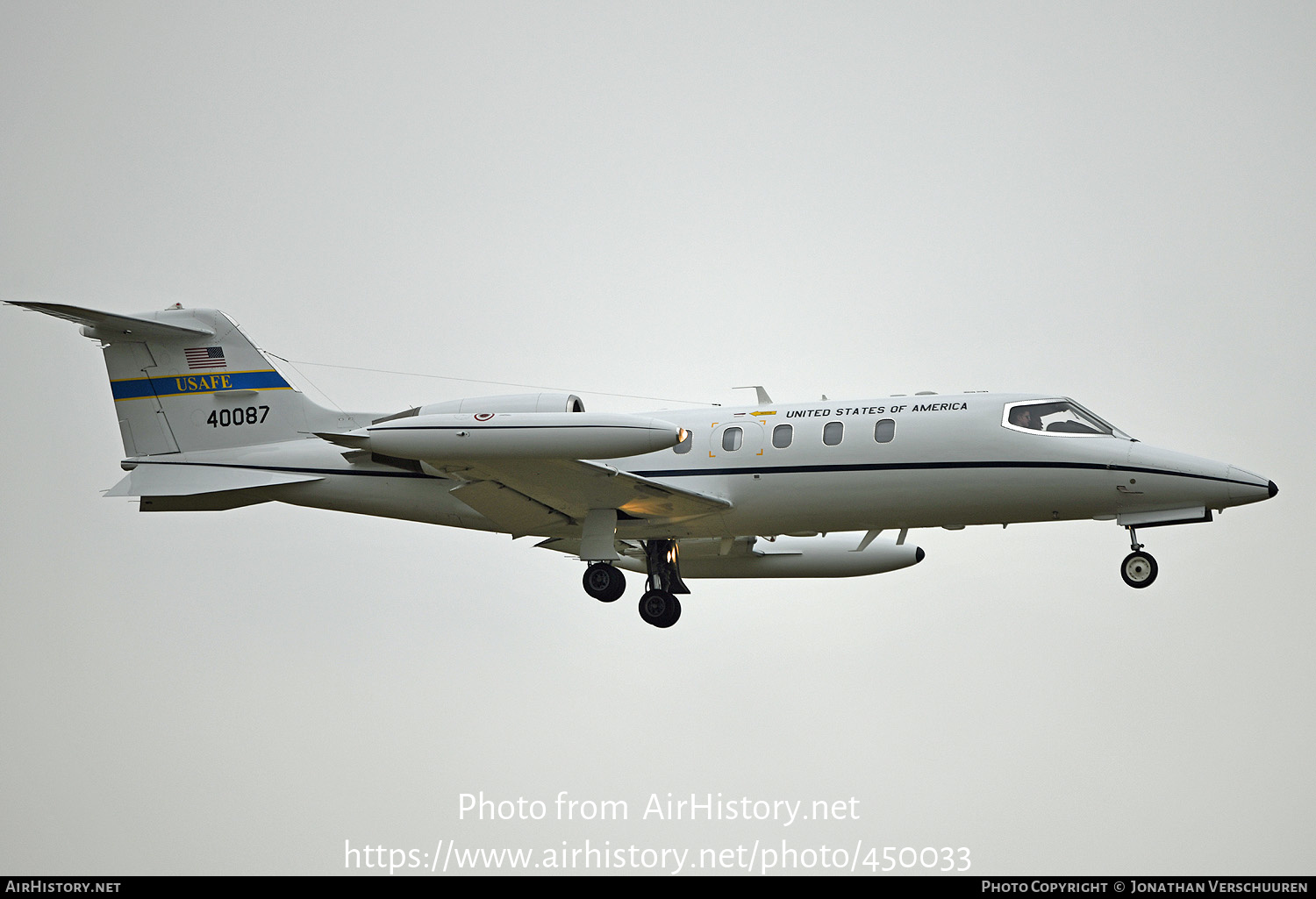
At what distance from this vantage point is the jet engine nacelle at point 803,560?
24531 millimetres

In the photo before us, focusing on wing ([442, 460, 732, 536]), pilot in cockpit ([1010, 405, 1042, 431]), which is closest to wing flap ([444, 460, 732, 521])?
wing ([442, 460, 732, 536])

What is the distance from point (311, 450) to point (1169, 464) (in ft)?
44.0

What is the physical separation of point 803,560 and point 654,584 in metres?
3.66

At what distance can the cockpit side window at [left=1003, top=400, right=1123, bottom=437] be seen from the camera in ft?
63.2

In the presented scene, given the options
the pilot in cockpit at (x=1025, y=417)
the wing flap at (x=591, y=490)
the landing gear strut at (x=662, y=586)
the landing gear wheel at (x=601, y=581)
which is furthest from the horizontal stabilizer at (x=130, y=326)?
the pilot in cockpit at (x=1025, y=417)

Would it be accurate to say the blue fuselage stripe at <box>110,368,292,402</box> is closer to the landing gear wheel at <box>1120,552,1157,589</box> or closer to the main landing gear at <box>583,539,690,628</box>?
the main landing gear at <box>583,539,690,628</box>

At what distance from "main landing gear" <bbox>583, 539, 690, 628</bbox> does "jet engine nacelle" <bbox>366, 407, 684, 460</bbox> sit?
5053 mm

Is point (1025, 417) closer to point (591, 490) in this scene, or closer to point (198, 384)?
point (591, 490)

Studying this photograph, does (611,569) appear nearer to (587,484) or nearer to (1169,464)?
(587,484)

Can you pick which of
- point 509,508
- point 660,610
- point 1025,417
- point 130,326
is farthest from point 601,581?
point 130,326

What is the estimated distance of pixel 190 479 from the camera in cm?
2181

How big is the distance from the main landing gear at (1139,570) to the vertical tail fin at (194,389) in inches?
500

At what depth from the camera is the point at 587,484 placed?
64.2 feet

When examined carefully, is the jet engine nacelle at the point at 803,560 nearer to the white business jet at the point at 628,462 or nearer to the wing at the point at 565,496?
the white business jet at the point at 628,462
